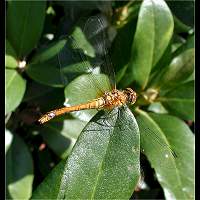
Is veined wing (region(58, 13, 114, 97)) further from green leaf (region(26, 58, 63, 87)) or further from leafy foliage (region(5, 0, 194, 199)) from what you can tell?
green leaf (region(26, 58, 63, 87))

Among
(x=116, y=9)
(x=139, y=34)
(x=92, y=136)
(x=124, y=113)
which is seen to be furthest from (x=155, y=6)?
(x=92, y=136)

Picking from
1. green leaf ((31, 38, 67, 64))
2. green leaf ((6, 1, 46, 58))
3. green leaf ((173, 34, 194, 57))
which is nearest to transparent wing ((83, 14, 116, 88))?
green leaf ((31, 38, 67, 64))

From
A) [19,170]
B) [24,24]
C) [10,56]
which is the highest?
[24,24]

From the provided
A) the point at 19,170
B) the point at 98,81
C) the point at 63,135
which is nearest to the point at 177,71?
the point at 98,81

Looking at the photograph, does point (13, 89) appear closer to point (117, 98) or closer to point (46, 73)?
point (46, 73)

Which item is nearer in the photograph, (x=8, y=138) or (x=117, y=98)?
(x=117, y=98)
